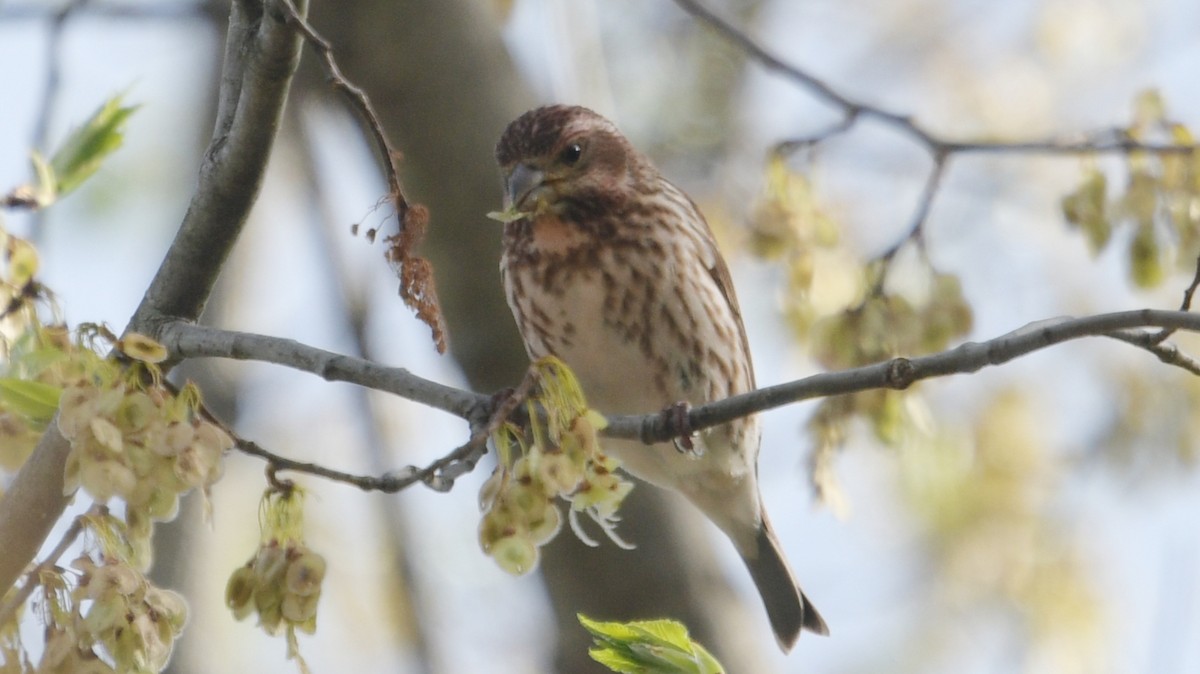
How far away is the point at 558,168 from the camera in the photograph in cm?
495

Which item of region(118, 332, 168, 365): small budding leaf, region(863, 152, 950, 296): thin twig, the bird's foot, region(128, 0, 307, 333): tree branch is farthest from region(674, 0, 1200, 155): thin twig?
region(118, 332, 168, 365): small budding leaf

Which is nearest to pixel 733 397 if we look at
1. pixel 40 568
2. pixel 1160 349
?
pixel 1160 349

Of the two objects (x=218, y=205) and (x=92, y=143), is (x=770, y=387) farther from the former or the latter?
(x=92, y=143)

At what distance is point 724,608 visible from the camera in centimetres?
530

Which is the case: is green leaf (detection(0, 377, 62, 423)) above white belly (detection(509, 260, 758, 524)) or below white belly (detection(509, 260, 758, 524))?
below

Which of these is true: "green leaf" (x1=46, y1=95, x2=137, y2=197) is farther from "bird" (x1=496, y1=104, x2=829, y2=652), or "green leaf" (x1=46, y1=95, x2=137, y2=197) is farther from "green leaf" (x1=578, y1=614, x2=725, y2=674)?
"green leaf" (x1=578, y1=614, x2=725, y2=674)

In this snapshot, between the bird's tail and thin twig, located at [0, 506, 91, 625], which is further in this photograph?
the bird's tail

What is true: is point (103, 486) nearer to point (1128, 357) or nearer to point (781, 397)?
point (781, 397)

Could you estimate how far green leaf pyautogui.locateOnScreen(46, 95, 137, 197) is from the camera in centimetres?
335

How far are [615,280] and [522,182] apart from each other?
49 cm

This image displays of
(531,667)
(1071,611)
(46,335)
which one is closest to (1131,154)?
(46,335)

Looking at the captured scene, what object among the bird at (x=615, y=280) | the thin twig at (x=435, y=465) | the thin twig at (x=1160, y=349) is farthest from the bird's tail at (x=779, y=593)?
the thin twig at (x=435, y=465)

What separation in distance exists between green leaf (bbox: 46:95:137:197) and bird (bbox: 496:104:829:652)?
1.38 metres

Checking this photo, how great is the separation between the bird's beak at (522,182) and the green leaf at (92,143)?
1674mm
